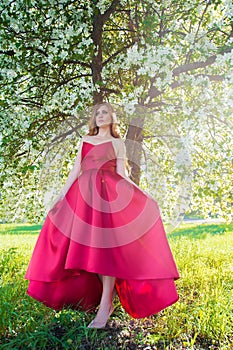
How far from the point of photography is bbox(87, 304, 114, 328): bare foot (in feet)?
12.2

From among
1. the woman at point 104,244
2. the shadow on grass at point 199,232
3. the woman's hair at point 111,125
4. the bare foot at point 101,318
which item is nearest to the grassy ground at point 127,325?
the bare foot at point 101,318

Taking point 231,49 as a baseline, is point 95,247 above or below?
below

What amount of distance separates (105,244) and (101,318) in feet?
2.35

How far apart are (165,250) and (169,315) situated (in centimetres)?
84

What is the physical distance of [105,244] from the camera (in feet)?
12.0

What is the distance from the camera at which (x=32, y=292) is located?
12.9 feet

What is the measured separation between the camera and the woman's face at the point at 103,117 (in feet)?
14.1

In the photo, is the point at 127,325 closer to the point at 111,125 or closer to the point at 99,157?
the point at 99,157

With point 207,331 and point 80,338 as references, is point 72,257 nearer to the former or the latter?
point 80,338

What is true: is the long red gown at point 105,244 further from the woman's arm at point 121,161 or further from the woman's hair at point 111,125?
the woman's hair at point 111,125

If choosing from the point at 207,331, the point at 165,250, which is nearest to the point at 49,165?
the point at 165,250

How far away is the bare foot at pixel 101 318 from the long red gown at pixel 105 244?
26 centimetres

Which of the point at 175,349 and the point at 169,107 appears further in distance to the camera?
the point at 169,107

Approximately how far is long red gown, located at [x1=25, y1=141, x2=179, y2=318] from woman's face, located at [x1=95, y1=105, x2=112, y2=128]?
0.89 feet
